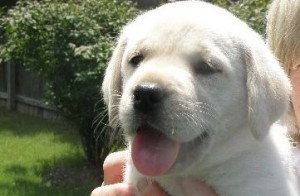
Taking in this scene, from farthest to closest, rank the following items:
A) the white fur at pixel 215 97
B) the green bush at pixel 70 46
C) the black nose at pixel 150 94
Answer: the green bush at pixel 70 46 < the white fur at pixel 215 97 < the black nose at pixel 150 94

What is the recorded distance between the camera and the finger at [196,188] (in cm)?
280

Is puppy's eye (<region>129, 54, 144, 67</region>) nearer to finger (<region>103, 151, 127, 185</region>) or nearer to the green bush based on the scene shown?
finger (<region>103, 151, 127, 185</region>)

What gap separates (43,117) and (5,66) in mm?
1879

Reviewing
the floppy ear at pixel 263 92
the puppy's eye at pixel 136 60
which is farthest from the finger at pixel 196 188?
the puppy's eye at pixel 136 60

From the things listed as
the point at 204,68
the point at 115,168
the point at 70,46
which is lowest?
the point at 70,46

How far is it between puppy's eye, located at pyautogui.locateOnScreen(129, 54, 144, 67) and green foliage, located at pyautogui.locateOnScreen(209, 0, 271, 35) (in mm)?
2664

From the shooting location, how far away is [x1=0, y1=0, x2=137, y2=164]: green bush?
790cm

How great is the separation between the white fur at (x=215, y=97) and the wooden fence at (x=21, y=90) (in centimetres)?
1049

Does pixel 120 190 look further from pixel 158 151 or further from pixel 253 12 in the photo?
pixel 253 12

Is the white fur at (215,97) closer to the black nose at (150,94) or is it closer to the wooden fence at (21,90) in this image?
the black nose at (150,94)

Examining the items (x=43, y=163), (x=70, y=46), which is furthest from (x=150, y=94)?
(x=43, y=163)

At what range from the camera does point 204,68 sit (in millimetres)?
2705

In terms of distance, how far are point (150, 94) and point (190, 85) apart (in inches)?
7.7

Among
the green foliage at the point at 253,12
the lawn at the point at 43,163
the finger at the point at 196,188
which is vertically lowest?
the lawn at the point at 43,163
